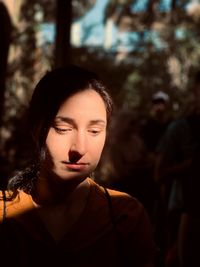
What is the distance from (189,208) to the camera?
7.44ft

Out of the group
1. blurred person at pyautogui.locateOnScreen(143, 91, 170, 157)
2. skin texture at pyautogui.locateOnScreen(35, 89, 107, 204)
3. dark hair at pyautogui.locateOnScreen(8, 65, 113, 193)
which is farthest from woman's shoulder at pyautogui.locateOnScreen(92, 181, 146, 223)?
blurred person at pyautogui.locateOnScreen(143, 91, 170, 157)

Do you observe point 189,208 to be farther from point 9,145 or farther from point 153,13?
point 153,13

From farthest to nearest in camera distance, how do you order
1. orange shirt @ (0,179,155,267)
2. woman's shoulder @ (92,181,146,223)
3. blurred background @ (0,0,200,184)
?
blurred background @ (0,0,200,184) → woman's shoulder @ (92,181,146,223) → orange shirt @ (0,179,155,267)

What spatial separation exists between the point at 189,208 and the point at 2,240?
1.52m

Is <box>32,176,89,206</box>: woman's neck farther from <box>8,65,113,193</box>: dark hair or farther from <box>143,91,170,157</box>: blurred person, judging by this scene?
<box>143,91,170,157</box>: blurred person

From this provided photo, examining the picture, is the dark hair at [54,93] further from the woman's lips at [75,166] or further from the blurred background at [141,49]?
the blurred background at [141,49]

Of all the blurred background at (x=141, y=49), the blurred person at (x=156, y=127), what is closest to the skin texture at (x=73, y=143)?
the blurred person at (x=156, y=127)

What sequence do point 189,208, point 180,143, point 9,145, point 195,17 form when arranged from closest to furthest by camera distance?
point 189,208 → point 180,143 → point 9,145 → point 195,17

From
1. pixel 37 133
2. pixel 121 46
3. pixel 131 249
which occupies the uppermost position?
pixel 121 46

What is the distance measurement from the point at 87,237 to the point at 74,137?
27 cm

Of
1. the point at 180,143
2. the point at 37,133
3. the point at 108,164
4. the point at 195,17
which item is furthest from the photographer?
the point at 195,17

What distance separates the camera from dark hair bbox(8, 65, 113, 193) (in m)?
1.05

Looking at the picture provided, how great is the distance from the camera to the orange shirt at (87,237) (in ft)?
3.20

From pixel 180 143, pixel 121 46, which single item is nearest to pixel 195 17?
pixel 121 46
